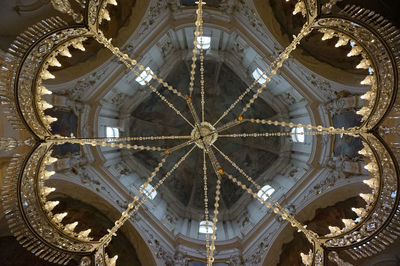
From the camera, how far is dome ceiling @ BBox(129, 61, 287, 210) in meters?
10.5

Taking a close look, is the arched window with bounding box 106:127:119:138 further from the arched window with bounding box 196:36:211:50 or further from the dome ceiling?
the arched window with bounding box 196:36:211:50

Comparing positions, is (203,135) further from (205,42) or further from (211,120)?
(211,120)

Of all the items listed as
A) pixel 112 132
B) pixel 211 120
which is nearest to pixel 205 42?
pixel 211 120

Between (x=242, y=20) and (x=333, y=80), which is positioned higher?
(x=242, y=20)

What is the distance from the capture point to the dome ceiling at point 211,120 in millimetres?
10461

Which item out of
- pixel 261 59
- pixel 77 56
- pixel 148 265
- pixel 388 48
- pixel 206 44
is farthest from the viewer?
pixel 206 44

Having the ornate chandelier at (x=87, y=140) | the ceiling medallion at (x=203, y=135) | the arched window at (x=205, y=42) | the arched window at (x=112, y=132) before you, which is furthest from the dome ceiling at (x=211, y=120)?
the ornate chandelier at (x=87, y=140)

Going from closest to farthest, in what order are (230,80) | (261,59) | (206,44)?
(261,59)
(206,44)
(230,80)

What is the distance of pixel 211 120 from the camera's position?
38.4 feet

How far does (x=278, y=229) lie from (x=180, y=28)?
247 inches

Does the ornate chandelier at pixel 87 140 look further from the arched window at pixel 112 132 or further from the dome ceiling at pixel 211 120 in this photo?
the dome ceiling at pixel 211 120

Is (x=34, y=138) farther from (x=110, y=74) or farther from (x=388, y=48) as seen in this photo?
(x=388, y=48)

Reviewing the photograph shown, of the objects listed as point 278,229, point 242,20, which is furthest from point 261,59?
point 278,229

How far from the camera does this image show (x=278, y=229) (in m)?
7.34
